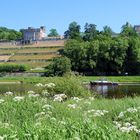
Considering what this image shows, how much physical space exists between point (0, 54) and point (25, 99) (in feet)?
534

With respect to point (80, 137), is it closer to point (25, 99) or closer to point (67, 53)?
point (25, 99)

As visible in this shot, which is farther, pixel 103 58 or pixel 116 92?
pixel 103 58

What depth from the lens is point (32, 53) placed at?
162 m

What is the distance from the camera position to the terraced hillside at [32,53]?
500 ft

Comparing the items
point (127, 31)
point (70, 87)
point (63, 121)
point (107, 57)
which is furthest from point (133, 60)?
point (63, 121)

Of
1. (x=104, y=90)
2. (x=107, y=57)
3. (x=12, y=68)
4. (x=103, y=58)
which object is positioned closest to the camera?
(x=104, y=90)

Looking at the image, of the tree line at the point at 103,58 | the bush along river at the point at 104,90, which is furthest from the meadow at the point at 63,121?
the tree line at the point at 103,58

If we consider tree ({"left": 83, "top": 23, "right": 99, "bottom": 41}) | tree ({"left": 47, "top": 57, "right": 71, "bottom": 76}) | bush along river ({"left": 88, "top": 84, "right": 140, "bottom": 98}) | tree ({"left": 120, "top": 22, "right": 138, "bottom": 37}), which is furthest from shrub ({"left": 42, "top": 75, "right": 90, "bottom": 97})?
tree ({"left": 83, "top": 23, "right": 99, "bottom": 41})

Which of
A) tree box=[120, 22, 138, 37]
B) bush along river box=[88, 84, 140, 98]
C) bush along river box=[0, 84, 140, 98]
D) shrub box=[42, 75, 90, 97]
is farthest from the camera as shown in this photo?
tree box=[120, 22, 138, 37]

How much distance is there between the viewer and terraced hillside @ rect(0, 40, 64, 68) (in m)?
152

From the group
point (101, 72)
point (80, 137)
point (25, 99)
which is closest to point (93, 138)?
point (80, 137)

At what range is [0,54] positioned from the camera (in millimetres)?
173750

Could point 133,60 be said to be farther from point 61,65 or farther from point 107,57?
point 61,65

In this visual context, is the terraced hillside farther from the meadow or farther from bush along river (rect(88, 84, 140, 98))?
the meadow
